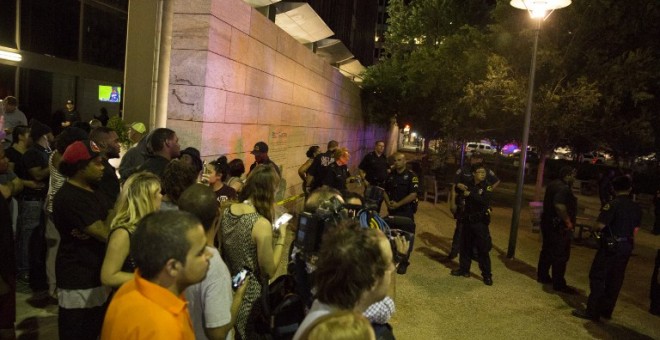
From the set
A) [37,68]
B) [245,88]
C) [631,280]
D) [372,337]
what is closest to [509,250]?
[631,280]

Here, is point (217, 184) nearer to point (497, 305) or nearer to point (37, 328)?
point (37, 328)

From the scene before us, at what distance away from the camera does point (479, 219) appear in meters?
7.04

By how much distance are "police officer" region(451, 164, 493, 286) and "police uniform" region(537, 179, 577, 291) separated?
87 cm

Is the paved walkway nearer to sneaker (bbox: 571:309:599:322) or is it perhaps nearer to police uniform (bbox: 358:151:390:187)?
sneaker (bbox: 571:309:599:322)

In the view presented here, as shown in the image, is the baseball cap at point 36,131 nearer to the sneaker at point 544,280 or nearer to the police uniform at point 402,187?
the police uniform at point 402,187

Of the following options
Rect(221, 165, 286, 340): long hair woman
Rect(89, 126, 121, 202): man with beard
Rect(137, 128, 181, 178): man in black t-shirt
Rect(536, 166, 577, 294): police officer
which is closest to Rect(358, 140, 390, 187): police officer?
Rect(536, 166, 577, 294): police officer

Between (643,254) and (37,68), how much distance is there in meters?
14.4

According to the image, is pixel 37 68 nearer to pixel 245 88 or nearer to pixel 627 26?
pixel 245 88

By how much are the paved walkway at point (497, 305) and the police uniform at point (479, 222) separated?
389mm

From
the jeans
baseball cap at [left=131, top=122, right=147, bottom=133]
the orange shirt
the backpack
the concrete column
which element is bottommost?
the jeans

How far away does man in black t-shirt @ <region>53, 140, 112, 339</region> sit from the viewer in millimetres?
3002

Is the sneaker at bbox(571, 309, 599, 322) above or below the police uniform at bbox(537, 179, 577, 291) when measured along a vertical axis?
below

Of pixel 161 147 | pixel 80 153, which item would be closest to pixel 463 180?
pixel 161 147

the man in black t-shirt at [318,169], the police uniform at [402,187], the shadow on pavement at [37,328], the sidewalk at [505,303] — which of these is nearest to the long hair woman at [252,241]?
the shadow on pavement at [37,328]
